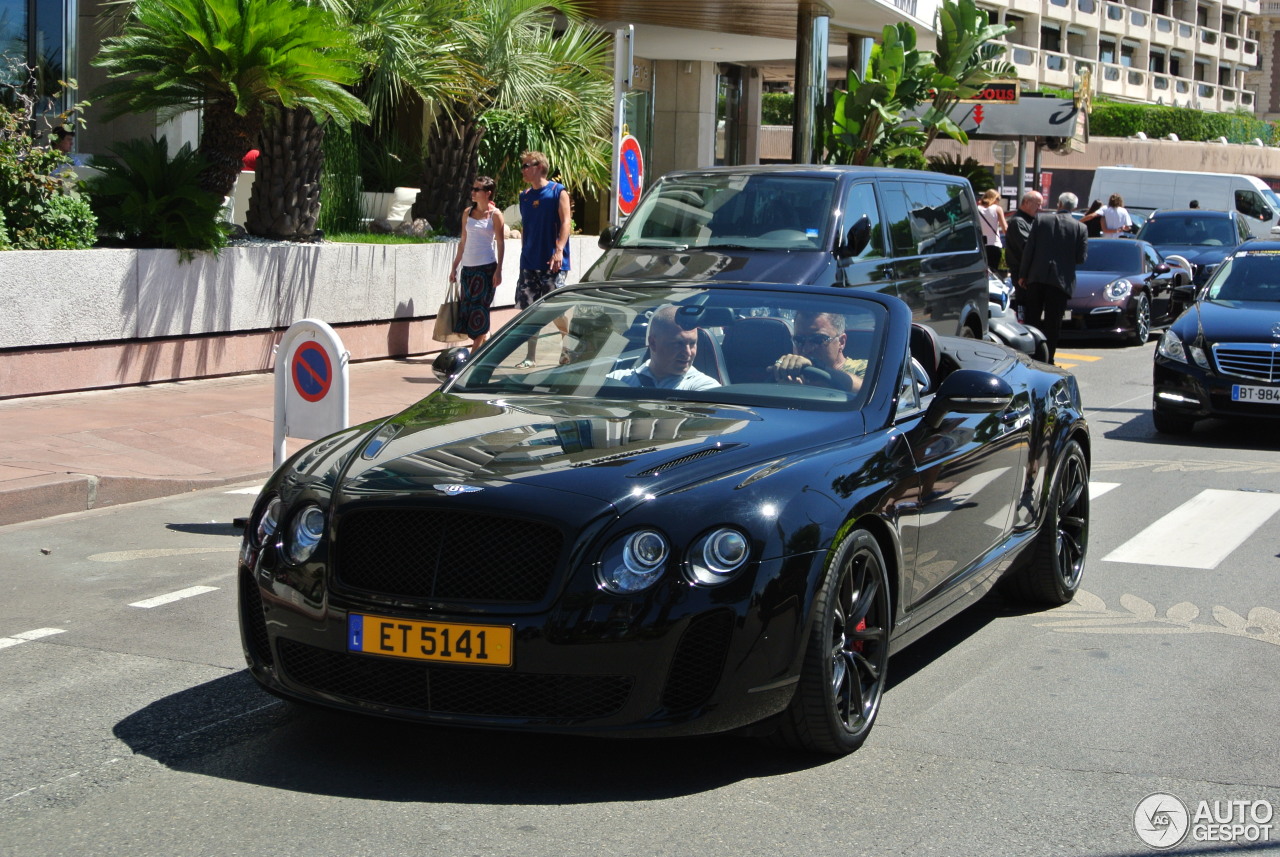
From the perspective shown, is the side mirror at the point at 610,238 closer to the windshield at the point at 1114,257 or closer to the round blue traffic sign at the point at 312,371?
the round blue traffic sign at the point at 312,371

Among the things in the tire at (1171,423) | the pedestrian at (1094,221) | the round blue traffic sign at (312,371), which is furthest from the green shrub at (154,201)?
the pedestrian at (1094,221)

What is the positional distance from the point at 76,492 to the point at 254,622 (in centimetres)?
451

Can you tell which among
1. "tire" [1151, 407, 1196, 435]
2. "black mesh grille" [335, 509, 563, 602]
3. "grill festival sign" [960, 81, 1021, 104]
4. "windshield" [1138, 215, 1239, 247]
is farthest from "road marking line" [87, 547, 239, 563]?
"grill festival sign" [960, 81, 1021, 104]

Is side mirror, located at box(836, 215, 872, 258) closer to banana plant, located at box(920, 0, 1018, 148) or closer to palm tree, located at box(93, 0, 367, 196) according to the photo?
palm tree, located at box(93, 0, 367, 196)

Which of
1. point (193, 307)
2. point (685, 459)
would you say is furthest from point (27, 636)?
point (193, 307)

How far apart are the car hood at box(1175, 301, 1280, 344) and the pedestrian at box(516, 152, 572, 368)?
208 inches

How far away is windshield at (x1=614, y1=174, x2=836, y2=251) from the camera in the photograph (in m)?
11.6

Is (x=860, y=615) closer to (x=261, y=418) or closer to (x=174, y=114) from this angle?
(x=261, y=418)

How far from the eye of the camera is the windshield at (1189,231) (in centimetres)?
2564

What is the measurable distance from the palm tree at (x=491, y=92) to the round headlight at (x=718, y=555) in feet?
40.9

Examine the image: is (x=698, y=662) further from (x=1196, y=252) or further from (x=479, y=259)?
(x=1196, y=252)

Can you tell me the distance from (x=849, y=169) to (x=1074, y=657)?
6727 millimetres

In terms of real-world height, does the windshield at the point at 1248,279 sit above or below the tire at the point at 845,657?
above

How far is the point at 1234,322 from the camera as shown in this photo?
12.5 m
